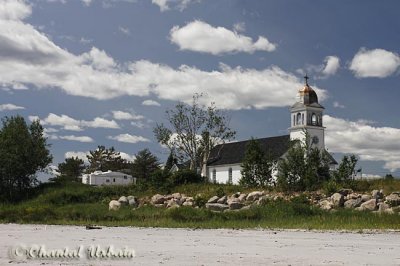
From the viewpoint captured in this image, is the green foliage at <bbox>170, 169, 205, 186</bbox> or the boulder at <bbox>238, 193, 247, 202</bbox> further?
the green foliage at <bbox>170, 169, 205, 186</bbox>

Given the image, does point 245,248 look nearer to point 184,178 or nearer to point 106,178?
point 184,178

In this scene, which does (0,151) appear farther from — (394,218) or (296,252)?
(296,252)

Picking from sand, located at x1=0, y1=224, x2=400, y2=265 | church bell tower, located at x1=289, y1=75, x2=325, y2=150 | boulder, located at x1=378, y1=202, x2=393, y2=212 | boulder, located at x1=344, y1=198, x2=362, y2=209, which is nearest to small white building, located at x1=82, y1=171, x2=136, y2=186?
church bell tower, located at x1=289, y1=75, x2=325, y2=150

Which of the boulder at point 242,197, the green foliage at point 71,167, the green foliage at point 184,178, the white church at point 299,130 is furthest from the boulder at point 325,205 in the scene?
the green foliage at point 71,167

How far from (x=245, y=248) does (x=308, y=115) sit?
199ft

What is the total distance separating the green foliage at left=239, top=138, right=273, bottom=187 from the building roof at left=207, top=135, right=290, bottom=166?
24.4 meters

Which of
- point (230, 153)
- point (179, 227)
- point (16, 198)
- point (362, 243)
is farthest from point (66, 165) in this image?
point (362, 243)

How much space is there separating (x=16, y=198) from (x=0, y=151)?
4225 mm

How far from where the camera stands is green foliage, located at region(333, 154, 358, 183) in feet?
108

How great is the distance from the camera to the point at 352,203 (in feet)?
83.9

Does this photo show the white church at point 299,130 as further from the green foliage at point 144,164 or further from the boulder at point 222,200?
the boulder at point 222,200

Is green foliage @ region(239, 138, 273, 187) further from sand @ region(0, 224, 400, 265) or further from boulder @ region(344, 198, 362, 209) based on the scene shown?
sand @ region(0, 224, 400, 265)

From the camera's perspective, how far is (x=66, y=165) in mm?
102125

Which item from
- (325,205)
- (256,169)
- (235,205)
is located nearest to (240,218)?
(325,205)
